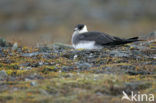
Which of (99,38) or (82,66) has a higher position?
(99,38)

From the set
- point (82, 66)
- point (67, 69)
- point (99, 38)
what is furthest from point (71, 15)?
point (67, 69)

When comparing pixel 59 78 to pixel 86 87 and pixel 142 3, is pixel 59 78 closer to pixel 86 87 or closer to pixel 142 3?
pixel 86 87

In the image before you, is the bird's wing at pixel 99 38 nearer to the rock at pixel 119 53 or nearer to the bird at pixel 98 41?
the bird at pixel 98 41

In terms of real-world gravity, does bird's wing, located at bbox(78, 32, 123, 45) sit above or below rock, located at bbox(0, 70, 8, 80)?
above

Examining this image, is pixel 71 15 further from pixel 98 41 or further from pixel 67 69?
pixel 67 69

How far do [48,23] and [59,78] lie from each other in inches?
915

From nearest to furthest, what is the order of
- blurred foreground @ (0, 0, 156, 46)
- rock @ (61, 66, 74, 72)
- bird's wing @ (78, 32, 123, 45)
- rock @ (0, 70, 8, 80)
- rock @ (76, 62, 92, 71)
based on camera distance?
rock @ (0, 70, 8, 80)
rock @ (61, 66, 74, 72)
rock @ (76, 62, 92, 71)
bird's wing @ (78, 32, 123, 45)
blurred foreground @ (0, 0, 156, 46)

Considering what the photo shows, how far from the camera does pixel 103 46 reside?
10930 millimetres

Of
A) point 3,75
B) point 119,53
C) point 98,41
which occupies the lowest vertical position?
point 3,75

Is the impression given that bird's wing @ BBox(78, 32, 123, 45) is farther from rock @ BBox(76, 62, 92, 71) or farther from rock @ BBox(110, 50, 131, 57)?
rock @ BBox(76, 62, 92, 71)

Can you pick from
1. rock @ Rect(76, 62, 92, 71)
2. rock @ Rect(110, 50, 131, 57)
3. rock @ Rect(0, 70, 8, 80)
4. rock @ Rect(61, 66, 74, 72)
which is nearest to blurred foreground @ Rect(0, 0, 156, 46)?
rock @ Rect(110, 50, 131, 57)

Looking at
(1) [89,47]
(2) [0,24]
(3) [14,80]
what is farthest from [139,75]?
(2) [0,24]

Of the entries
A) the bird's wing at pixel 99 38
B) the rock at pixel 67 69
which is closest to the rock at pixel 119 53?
the bird's wing at pixel 99 38

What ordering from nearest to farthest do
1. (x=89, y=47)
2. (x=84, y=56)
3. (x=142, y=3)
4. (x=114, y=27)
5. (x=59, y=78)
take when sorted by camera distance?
(x=59, y=78), (x=84, y=56), (x=89, y=47), (x=114, y=27), (x=142, y=3)
